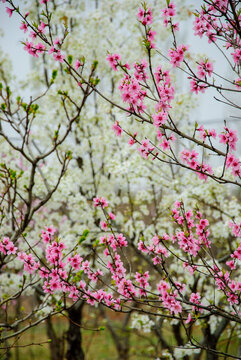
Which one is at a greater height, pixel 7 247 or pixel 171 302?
pixel 7 247

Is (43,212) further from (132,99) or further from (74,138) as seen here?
(132,99)

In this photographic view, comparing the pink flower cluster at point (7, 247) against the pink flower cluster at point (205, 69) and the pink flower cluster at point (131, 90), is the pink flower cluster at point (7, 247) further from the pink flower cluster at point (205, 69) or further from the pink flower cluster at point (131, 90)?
the pink flower cluster at point (205, 69)

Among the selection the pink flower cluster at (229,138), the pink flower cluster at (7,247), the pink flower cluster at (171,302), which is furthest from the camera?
the pink flower cluster at (7,247)

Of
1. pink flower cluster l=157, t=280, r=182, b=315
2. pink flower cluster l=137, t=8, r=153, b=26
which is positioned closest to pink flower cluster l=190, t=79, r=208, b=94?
pink flower cluster l=137, t=8, r=153, b=26

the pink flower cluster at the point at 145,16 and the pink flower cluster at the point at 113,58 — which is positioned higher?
the pink flower cluster at the point at 145,16

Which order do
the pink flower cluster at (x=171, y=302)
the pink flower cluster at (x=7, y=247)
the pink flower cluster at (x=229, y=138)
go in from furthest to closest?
1. the pink flower cluster at (x=7, y=247)
2. the pink flower cluster at (x=171, y=302)
3. the pink flower cluster at (x=229, y=138)

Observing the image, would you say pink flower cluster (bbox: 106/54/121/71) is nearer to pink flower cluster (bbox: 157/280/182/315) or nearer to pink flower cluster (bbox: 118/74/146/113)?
pink flower cluster (bbox: 118/74/146/113)

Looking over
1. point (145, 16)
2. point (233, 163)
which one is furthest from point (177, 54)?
point (233, 163)

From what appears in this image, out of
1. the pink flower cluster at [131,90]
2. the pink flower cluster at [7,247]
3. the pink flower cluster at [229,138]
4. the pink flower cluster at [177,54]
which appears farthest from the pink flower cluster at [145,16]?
the pink flower cluster at [7,247]

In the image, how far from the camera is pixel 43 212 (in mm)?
7875

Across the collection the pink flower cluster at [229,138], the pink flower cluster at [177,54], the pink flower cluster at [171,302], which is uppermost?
the pink flower cluster at [177,54]

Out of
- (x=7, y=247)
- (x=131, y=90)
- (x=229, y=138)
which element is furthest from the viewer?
(x=7, y=247)

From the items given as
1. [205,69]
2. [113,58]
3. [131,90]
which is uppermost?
[113,58]

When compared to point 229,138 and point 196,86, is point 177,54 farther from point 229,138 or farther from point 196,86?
point 229,138
